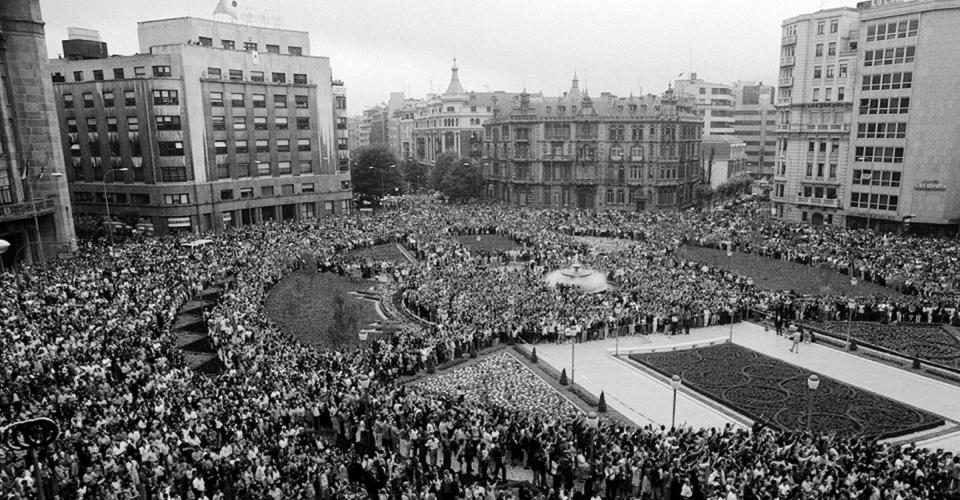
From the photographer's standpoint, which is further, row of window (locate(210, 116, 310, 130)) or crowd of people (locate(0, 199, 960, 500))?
row of window (locate(210, 116, 310, 130))

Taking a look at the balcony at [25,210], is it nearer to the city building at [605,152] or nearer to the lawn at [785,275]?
the lawn at [785,275]

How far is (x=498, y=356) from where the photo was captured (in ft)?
107

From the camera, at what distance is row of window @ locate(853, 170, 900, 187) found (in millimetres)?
64500

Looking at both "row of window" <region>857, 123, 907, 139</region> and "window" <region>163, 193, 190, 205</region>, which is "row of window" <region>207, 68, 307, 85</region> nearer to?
"window" <region>163, 193, 190, 205</region>

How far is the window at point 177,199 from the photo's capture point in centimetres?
6942

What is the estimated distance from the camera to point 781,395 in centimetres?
2767

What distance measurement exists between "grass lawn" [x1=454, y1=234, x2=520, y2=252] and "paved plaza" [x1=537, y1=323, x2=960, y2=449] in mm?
27448

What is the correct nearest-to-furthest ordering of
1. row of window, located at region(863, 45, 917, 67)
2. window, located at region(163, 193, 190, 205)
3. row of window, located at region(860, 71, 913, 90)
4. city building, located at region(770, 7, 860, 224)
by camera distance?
row of window, located at region(863, 45, 917, 67) → row of window, located at region(860, 71, 913, 90) → city building, located at region(770, 7, 860, 224) → window, located at region(163, 193, 190, 205)

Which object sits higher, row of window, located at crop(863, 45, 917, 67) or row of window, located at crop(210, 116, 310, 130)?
row of window, located at crop(863, 45, 917, 67)

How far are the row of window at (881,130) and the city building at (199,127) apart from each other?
58.4 m

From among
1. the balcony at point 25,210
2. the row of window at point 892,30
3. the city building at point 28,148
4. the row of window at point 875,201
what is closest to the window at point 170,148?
the city building at point 28,148

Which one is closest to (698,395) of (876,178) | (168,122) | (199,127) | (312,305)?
(312,305)

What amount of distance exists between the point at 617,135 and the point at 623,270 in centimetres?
4981

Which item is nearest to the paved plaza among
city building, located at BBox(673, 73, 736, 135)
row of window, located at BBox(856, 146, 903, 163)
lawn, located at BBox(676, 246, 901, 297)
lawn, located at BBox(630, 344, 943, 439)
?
lawn, located at BBox(630, 344, 943, 439)
